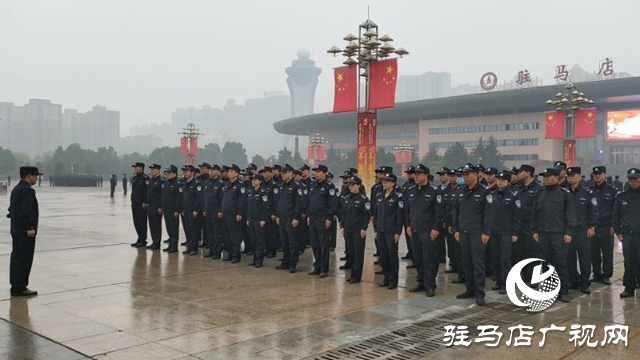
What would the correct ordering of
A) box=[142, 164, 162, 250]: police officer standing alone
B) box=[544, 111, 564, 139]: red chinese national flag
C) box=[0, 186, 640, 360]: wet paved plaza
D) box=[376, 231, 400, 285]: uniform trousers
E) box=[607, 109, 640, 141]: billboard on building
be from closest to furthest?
box=[0, 186, 640, 360]: wet paved plaza < box=[376, 231, 400, 285]: uniform trousers < box=[142, 164, 162, 250]: police officer standing alone < box=[544, 111, 564, 139]: red chinese national flag < box=[607, 109, 640, 141]: billboard on building

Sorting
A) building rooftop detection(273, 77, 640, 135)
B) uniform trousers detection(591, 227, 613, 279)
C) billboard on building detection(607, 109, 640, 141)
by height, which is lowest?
uniform trousers detection(591, 227, 613, 279)

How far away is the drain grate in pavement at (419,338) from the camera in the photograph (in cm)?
443

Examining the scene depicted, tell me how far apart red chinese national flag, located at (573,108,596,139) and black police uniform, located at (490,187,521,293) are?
80.7ft

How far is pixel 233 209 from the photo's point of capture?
9359 millimetres

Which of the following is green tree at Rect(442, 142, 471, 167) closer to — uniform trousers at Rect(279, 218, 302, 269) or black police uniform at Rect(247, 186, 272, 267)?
black police uniform at Rect(247, 186, 272, 267)

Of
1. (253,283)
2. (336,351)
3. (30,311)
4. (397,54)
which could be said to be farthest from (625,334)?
(397,54)

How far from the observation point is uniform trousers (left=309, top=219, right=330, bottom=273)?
26.6 ft

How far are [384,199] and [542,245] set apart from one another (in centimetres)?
218

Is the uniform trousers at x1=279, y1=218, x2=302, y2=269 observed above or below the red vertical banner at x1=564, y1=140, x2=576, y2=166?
below

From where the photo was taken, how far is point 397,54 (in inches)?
635

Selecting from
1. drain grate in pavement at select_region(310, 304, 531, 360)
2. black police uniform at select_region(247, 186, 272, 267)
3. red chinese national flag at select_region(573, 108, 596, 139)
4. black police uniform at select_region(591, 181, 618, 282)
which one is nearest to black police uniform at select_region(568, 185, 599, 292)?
black police uniform at select_region(591, 181, 618, 282)

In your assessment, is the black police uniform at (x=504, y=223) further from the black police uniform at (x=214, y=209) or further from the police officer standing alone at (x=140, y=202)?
the police officer standing alone at (x=140, y=202)

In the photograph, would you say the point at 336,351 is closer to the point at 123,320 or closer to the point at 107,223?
the point at 123,320

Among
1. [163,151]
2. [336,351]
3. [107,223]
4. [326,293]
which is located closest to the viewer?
[336,351]
